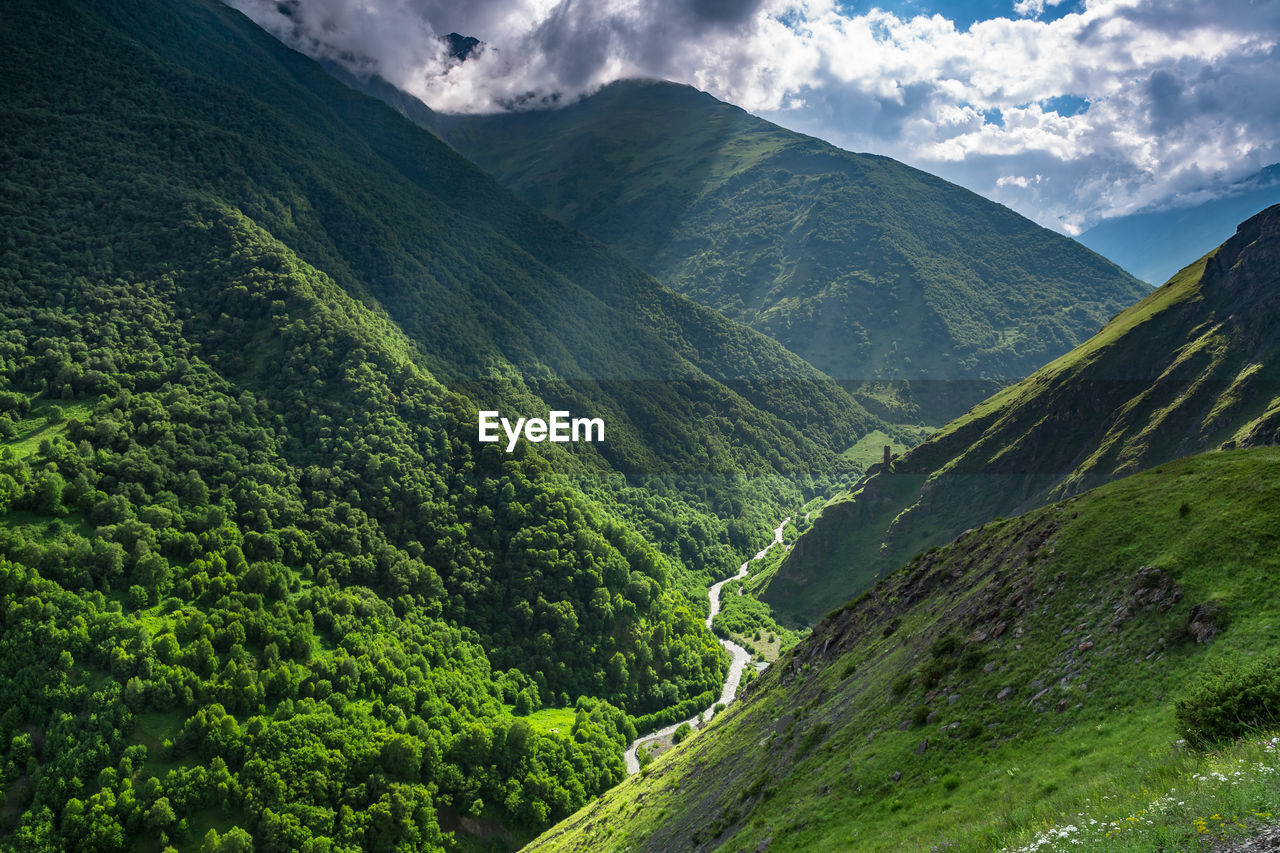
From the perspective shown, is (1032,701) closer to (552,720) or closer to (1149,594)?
(1149,594)

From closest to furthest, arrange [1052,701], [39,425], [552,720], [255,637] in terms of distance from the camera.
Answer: [1052,701] < [255,637] < [39,425] < [552,720]

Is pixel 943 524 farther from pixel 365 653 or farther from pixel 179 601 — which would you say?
pixel 179 601

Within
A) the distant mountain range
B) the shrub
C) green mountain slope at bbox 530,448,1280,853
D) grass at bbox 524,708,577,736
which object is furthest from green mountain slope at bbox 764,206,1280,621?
the shrub

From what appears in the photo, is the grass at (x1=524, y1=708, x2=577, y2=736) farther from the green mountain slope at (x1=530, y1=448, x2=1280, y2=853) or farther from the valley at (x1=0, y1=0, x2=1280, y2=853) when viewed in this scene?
the green mountain slope at (x1=530, y1=448, x2=1280, y2=853)

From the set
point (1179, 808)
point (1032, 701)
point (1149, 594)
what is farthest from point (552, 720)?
point (1179, 808)

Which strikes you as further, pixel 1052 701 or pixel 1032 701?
pixel 1032 701

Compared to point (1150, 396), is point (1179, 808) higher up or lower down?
lower down

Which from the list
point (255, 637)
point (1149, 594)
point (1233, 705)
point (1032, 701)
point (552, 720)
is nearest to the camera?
point (1233, 705)
